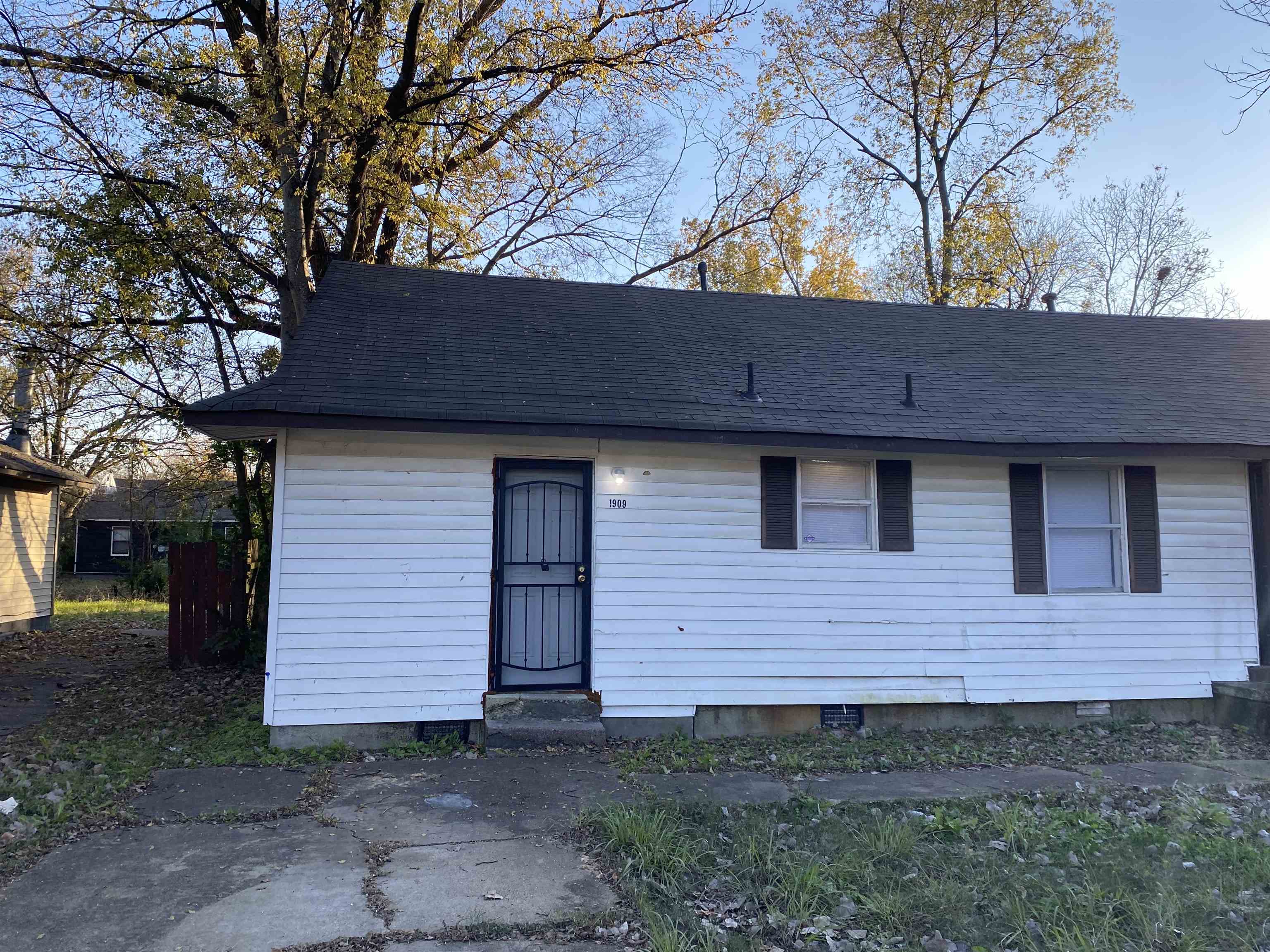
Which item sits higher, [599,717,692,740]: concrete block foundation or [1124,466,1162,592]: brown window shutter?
[1124,466,1162,592]: brown window shutter

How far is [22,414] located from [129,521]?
21.9 meters

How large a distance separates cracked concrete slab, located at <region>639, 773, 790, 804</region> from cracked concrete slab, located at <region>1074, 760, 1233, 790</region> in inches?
104

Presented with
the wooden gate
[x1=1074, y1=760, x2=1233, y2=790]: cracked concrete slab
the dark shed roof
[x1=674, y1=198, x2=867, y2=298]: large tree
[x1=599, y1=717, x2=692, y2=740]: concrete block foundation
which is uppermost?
[x1=674, y1=198, x2=867, y2=298]: large tree

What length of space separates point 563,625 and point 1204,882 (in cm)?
484

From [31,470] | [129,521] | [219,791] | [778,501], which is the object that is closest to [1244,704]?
[778,501]

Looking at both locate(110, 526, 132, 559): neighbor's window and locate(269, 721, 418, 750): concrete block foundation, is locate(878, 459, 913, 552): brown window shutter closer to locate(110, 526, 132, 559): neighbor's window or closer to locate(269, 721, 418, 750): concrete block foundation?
locate(269, 721, 418, 750): concrete block foundation

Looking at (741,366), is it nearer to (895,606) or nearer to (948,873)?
(895,606)

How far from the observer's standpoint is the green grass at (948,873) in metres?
3.67

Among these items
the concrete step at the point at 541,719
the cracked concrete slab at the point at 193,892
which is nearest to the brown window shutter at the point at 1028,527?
the concrete step at the point at 541,719

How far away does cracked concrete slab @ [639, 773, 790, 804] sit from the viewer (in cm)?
561

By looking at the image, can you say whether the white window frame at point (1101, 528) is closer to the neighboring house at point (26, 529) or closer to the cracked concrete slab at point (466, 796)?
the cracked concrete slab at point (466, 796)

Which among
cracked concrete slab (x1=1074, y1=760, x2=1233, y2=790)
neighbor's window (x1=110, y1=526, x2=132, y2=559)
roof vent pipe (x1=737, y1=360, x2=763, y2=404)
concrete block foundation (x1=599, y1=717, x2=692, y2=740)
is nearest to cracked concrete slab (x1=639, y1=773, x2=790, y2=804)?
concrete block foundation (x1=599, y1=717, x2=692, y2=740)

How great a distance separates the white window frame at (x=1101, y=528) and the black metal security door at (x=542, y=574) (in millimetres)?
4606

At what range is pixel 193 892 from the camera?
4047mm
